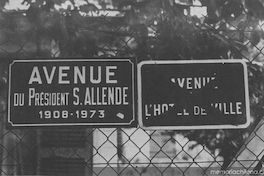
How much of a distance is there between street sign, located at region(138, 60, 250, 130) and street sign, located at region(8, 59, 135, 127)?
0.08 metres

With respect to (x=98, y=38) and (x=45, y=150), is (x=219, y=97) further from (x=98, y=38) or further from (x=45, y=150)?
(x=45, y=150)

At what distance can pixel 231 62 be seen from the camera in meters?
2.52

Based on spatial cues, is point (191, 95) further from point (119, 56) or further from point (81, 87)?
point (81, 87)

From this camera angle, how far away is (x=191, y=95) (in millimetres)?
2457

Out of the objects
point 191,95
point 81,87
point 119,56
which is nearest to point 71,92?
point 81,87

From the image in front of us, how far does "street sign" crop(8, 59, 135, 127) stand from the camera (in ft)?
7.88

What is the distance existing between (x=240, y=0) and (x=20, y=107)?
3.91 ft

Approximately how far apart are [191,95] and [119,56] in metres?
0.39

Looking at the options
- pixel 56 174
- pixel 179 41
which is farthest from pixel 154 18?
pixel 56 174

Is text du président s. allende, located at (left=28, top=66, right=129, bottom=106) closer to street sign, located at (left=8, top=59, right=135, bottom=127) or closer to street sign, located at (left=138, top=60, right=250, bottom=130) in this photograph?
street sign, located at (left=8, top=59, right=135, bottom=127)

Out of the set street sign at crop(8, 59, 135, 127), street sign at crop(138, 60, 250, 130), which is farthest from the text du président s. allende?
street sign at crop(138, 60, 250, 130)

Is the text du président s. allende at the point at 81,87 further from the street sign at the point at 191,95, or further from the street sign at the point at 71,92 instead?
the street sign at the point at 191,95

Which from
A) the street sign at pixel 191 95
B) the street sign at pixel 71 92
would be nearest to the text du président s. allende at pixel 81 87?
the street sign at pixel 71 92

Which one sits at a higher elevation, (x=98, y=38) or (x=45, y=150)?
(x=98, y=38)
